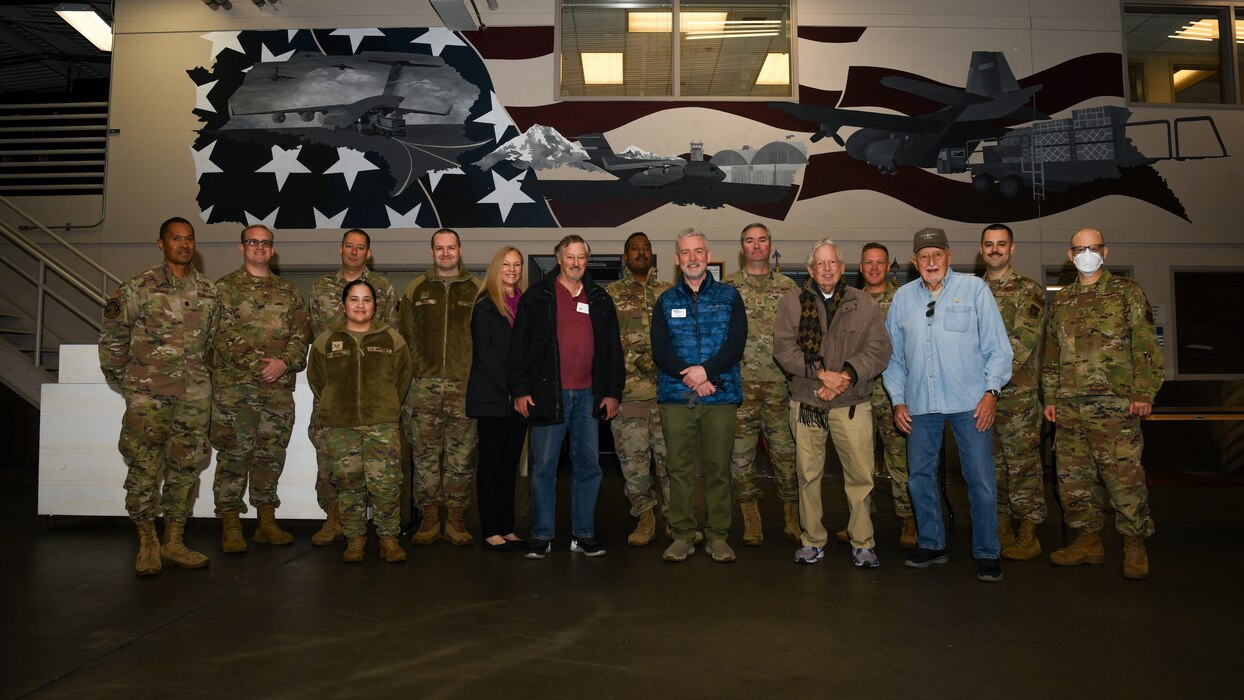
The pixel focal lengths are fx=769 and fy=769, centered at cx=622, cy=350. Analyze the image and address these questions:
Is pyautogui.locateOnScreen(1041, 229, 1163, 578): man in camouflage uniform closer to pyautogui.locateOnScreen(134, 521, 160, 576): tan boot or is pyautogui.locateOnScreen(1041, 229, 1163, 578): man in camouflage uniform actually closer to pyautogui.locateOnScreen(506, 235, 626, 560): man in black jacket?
pyautogui.locateOnScreen(506, 235, 626, 560): man in black jacket

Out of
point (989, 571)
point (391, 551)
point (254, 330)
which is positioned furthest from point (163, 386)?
point (989, 571)

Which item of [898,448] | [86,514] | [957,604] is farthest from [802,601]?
[86,514]

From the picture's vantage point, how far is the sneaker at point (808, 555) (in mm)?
3888

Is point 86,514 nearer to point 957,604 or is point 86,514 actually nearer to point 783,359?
point 783,359

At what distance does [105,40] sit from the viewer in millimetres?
8141

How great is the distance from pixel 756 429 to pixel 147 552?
3.23m

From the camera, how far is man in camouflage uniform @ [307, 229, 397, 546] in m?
4.61

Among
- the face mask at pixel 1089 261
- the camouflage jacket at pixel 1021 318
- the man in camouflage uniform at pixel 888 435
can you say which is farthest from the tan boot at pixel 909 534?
the face mask at pixel 1089 261

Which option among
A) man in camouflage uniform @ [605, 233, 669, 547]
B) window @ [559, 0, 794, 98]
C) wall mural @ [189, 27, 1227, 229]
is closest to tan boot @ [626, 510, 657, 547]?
man in camouflage uniform @ [605, 233, 669, 547]

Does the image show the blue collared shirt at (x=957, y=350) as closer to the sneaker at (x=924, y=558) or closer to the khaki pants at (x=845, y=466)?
the khaki pants at (x=845, y=466)

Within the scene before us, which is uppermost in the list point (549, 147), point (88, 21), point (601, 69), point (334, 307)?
point (88, 21)

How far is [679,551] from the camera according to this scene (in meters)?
3.98

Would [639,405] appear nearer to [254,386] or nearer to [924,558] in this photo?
[924,558]

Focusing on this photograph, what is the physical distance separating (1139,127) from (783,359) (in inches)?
256
